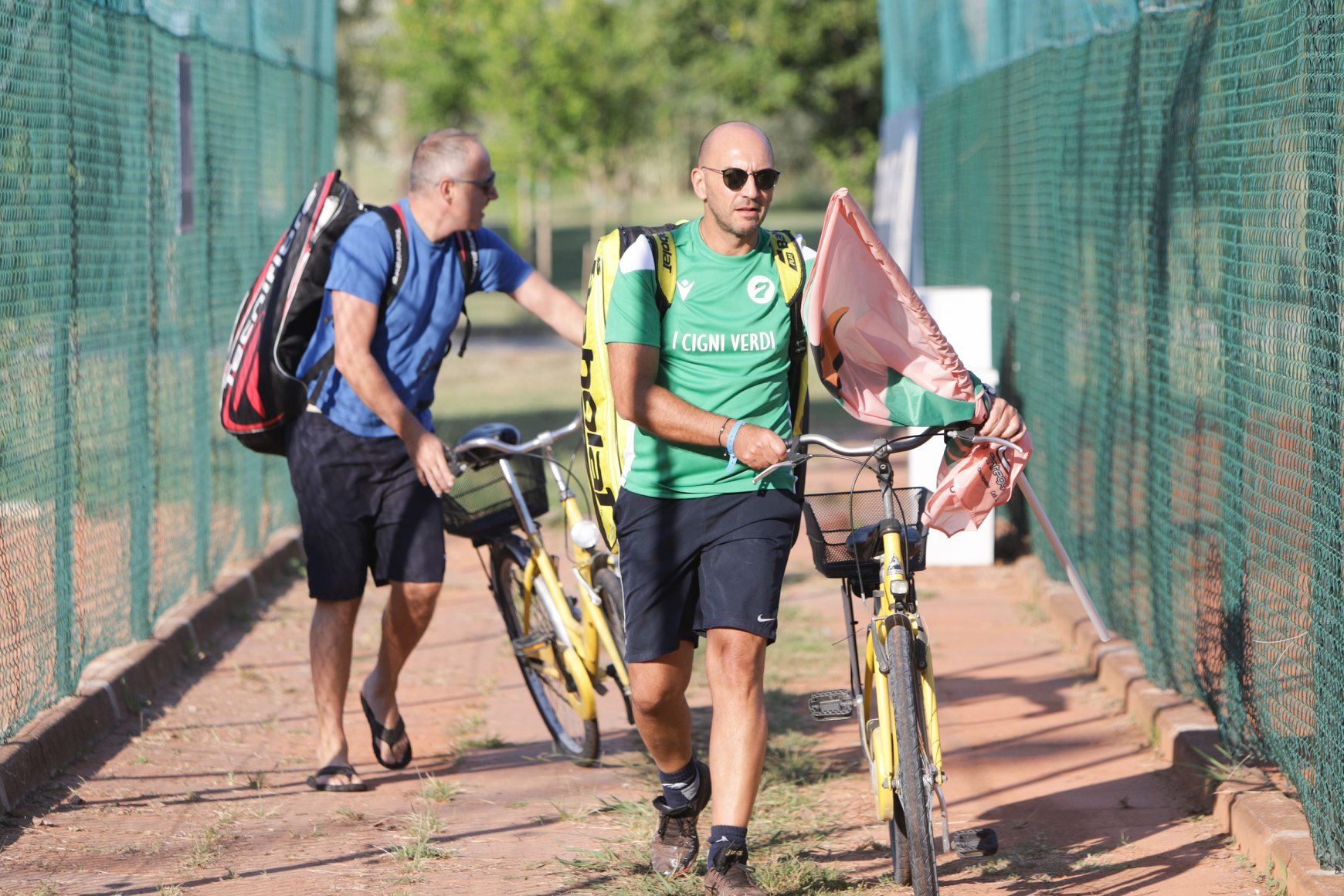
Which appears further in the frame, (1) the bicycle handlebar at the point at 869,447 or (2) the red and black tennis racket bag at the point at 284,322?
(2) the red and black tennis racket bag at the point at 284,322

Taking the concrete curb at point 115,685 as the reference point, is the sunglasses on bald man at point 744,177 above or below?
above

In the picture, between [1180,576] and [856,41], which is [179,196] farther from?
[856,41]

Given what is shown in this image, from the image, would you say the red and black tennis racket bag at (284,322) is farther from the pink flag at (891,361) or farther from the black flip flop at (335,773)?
the pink flag at (891,361)

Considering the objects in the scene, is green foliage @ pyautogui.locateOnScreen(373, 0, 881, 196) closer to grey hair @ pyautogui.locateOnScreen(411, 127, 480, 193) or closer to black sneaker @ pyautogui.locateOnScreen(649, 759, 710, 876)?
grey hair @ pyautogui.locateOnScreen(411, 127, 480, 193)

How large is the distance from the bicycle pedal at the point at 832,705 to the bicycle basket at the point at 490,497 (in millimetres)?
1748

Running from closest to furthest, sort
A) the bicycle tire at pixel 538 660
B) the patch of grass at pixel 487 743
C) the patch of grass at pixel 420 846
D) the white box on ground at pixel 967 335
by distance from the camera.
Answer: the patch of grass at pixel 420 846 → the bicycle tire at pixel 538 660 → the patch of grass at pixel 487 743 → the white box on ground at pixel 967 335

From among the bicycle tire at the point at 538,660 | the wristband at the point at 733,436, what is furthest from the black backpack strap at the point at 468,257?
the wristband at the point at 733,436

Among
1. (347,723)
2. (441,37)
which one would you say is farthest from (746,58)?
(347,723)

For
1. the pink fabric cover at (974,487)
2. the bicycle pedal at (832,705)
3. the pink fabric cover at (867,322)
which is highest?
the pink fabric cover at (867,322)

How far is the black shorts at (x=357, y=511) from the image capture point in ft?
18.3

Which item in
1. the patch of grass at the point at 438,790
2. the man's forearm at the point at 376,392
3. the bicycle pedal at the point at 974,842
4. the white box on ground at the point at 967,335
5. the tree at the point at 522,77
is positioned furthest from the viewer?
the tree at the point at 522,77

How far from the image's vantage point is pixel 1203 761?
18.1ft

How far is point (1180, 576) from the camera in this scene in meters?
6.27

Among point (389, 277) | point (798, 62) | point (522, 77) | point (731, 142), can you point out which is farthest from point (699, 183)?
point (522, 77)
